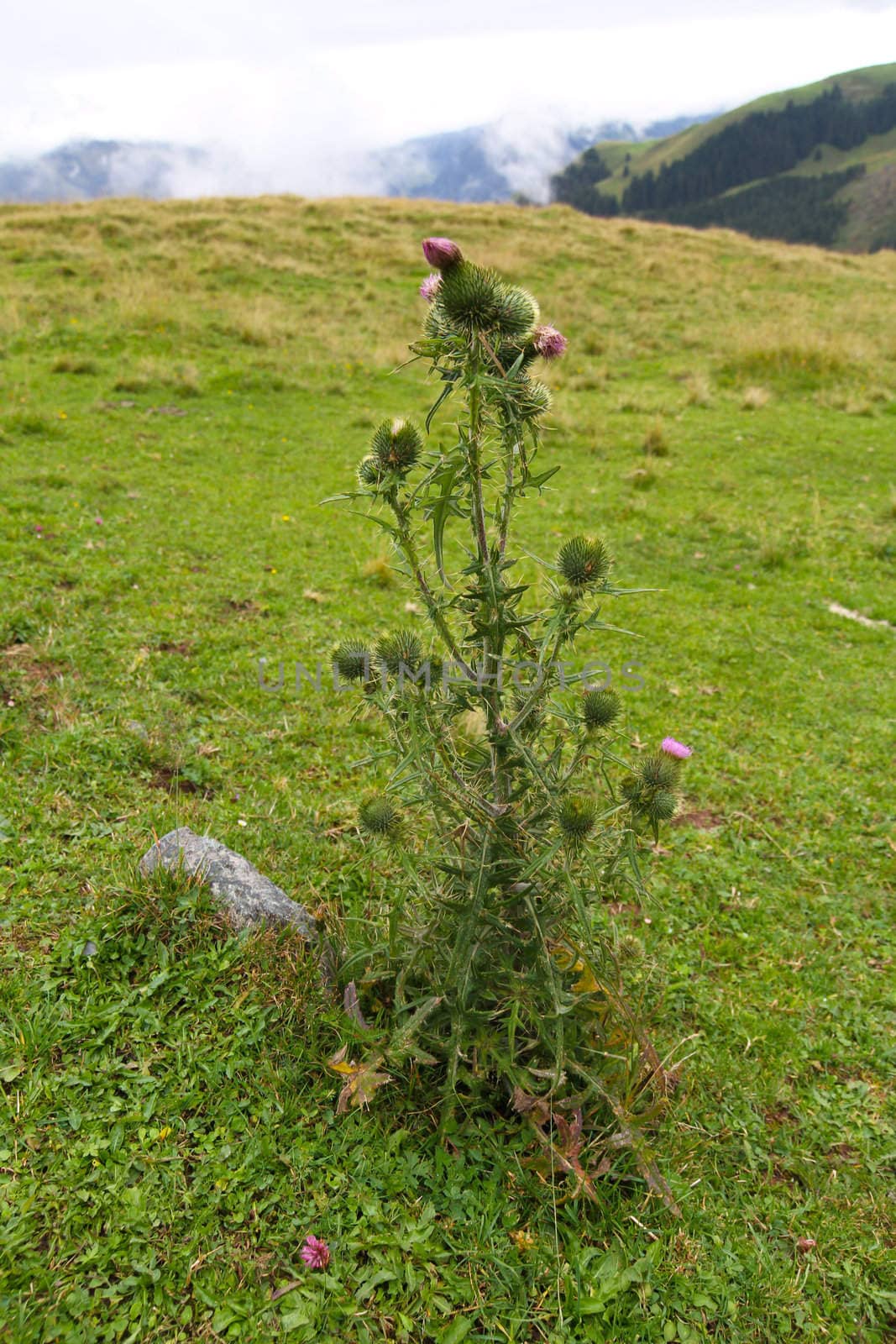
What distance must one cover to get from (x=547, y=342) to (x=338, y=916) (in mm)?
2241

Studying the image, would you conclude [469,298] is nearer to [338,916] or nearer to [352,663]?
[352,663]

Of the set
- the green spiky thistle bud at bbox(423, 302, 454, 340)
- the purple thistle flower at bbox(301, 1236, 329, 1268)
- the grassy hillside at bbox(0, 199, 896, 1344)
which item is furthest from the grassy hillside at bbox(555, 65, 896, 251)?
the purple thistle flower at bbox(301, 1236, 329, 1268)

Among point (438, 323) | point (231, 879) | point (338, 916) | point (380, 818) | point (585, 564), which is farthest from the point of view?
point (338, 916)

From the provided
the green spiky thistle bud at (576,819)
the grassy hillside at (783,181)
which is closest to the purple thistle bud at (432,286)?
the green spiky thistle bud at (576,819)

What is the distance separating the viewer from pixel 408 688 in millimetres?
2322

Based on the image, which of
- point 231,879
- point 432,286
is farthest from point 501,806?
point 432,286

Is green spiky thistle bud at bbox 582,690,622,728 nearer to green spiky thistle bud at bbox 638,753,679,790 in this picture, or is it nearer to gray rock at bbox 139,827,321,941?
green spiky thistle bud at bbox 638,753,679,790

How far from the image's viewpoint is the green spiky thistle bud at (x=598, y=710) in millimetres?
2469

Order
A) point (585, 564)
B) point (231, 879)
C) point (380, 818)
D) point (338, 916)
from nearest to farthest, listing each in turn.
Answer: point (585, 564) < point (380, 818) < point (231, 879) < point (338, 916)

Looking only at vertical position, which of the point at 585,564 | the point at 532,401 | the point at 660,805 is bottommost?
the point at 660,805

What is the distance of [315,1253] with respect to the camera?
6.54 feet

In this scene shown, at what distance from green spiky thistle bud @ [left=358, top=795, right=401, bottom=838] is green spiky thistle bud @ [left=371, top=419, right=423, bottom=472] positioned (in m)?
1.12

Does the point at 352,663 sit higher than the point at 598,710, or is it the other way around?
the point at 352,663

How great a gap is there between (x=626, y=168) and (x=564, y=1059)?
19164cm
